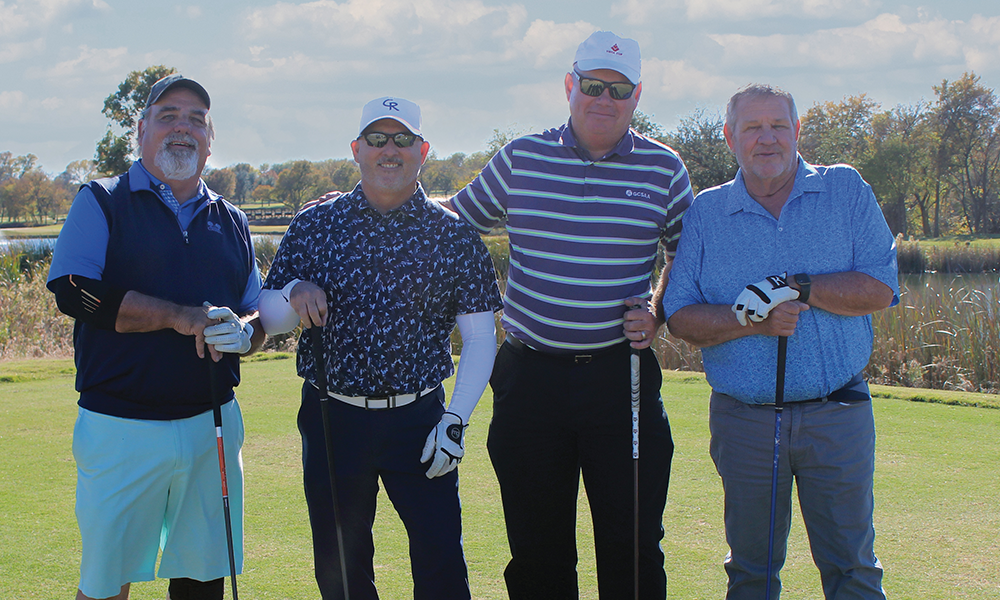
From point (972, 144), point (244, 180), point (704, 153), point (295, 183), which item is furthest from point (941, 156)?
point (244, 180)

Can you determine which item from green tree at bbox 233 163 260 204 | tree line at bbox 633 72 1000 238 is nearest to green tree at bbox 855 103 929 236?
tree line at bbox 633 72 1000 238

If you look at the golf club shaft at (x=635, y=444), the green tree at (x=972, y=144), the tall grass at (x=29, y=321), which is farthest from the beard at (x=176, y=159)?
the green tree at (x=972, y=144)

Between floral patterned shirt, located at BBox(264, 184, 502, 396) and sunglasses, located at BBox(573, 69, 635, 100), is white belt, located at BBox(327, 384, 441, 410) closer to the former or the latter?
floral patterned shirt, located at BBox(264, 184, 502, 396)

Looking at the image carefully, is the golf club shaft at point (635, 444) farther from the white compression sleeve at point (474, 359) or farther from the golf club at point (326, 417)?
the golf club at point (326, 417)

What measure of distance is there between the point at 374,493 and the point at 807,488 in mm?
1397

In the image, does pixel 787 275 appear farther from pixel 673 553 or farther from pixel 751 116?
pixel 673 553

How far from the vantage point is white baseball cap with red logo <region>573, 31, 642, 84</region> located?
2766mm

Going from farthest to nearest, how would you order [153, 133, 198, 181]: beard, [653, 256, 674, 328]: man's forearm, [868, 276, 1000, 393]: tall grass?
[868, 276, 1000, 393]: tall grass → [653, 256, 674, 328]: man's forearm → [153, 133, 198, 181]: beard

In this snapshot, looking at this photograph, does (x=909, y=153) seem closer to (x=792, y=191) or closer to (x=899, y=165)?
(x=899, y=165)

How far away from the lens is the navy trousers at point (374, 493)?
96.6 inches

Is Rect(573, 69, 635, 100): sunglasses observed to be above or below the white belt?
above

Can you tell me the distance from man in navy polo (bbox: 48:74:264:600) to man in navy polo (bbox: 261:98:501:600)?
0.90 feet

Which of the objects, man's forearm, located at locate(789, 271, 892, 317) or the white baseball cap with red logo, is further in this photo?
the white baseball cap with red logo

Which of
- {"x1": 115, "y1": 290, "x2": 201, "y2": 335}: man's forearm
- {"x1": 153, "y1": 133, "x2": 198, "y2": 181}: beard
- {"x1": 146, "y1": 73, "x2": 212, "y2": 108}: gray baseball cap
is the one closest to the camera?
{"x1": 115, "y1": 290, "x2": 201, "y2": 335}: man's forearm
